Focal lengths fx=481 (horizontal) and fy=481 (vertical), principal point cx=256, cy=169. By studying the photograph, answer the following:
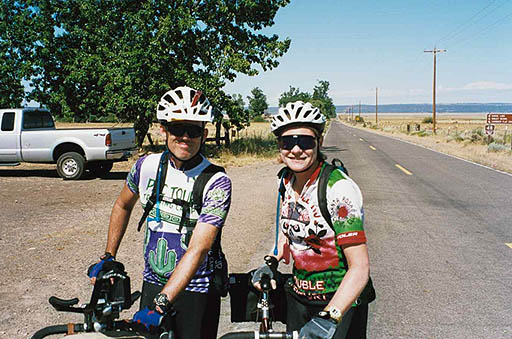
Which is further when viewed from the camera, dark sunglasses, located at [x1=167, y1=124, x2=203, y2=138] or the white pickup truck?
the white pickup truck

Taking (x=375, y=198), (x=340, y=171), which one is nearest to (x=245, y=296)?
(x=340, y=171)

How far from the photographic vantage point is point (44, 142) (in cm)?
1427

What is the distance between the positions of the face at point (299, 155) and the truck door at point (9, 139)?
45.2 ft

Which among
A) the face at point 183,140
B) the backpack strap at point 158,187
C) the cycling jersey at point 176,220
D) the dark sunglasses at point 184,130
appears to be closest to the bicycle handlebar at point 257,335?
the cycling jersey at point 176,220

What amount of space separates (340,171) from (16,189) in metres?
12.3

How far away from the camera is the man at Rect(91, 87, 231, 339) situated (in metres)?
2.42

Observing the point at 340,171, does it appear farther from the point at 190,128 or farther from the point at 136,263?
the point at 136,263

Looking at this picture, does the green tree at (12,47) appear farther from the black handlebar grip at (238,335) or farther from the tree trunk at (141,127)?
the black handlebar grip at (238,335)

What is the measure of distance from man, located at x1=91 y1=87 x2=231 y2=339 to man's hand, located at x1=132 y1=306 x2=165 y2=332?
361 millimetres

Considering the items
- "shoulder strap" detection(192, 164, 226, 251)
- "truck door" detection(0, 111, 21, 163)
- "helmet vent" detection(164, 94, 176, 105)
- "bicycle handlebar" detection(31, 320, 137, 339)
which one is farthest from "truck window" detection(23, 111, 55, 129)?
"bicycle handlebar" detection(31, 320, 137, 339)

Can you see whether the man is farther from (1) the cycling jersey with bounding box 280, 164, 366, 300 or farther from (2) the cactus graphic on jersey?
(1) the cycling jersey with bounding box 280, 164, 366, 300

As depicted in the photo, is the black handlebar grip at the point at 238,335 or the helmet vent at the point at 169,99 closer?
the black handlebar grip at the point at 238,335

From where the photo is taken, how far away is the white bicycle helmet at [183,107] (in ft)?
8.24

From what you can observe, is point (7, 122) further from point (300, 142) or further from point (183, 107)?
point (300, 142)
